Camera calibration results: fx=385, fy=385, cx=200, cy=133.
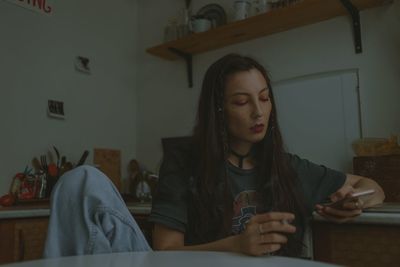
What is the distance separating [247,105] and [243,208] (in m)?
0.32

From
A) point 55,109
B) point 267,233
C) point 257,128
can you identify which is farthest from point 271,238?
point 55,109

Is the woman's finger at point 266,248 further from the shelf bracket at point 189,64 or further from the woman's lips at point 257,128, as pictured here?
the shelf bracket at point 189,64

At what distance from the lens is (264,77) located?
1271 mm

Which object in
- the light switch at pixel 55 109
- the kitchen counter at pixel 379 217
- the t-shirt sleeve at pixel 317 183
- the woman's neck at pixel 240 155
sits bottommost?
the kitchen counter at pixel 379 217

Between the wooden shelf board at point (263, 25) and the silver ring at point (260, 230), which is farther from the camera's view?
the wooden shelf board at point (263, 25)

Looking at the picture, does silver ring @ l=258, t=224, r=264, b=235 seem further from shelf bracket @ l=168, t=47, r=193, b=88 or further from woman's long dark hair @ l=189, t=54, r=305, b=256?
shelf bracket @ l=168, t=47, r=193, b=88

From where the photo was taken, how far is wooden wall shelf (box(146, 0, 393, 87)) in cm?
183

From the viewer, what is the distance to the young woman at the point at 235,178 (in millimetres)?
1114

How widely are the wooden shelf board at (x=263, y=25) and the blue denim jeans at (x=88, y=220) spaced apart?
145 centimetres

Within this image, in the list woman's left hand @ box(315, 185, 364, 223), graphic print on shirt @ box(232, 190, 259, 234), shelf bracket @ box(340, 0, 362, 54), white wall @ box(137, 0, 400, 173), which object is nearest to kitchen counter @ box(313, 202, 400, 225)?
woman's left hand @ box(315, 185, 364, 223)

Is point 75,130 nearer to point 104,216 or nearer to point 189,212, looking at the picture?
point 189,212

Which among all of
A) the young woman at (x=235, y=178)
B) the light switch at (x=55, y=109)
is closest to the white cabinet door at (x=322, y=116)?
the young woman at (x=235, y=178)

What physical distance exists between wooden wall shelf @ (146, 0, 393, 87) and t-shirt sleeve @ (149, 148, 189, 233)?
111 cm

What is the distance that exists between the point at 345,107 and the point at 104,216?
147cm
